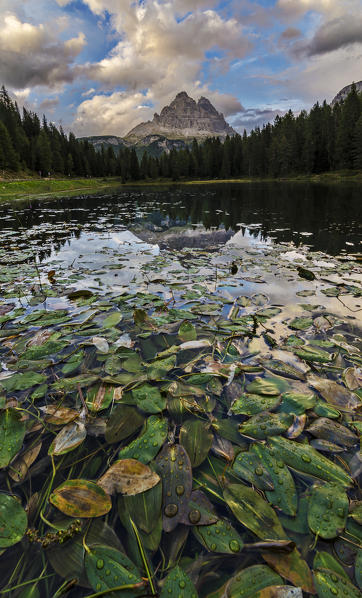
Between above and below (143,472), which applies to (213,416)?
below

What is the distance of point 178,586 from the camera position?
3.13ft

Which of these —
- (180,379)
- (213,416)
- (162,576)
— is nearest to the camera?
(162,576)

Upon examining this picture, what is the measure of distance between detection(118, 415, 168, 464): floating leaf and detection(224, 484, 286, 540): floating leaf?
44cm

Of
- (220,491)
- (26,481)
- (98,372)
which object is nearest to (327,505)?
(220,491)

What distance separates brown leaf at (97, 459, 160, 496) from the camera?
127cm

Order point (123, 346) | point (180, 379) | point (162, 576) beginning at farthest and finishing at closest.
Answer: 1. point (123, 346)
2. point (180, 379)
3. point (162, 576)

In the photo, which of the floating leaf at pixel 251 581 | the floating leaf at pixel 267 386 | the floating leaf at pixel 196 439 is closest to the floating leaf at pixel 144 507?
the floating leaf at pixel 196 439

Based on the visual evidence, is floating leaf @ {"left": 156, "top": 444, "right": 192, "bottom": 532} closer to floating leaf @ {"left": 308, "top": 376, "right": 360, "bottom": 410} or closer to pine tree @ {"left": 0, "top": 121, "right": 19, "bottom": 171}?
floating leaf @ {"left": 308, "top": 376, "right": 360, "bottom": 410}

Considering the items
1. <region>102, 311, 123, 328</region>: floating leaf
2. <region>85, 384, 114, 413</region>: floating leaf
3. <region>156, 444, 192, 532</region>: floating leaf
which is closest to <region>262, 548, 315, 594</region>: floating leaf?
<region>156, 444, 192, 532</region>: floating leaf

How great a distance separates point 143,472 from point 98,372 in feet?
3.49

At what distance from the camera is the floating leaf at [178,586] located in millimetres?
933

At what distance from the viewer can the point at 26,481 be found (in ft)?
4.60

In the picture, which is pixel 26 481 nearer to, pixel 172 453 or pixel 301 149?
pixel 172 453

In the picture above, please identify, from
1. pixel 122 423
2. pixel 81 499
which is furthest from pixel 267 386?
pixel 81 499
